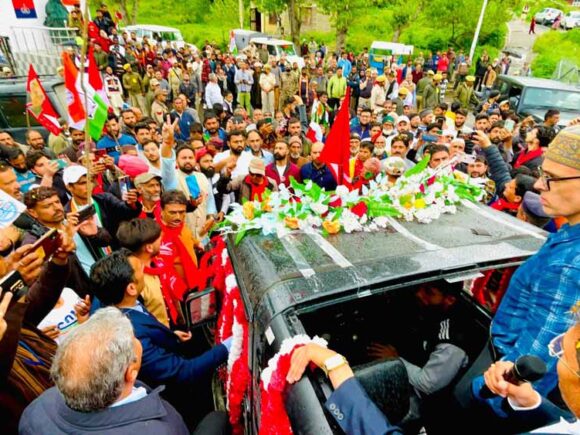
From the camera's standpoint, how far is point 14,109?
701 cm

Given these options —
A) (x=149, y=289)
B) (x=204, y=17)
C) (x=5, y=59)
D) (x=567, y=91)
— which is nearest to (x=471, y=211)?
(x=149, y=289)

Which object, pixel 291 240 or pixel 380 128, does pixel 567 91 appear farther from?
pixel 291 240

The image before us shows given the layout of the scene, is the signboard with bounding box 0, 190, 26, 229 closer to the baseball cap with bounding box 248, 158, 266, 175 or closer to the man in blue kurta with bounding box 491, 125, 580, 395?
the baseball cap with bounding box 248, 158, 266, 175

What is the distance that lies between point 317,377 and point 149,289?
67.4 inches

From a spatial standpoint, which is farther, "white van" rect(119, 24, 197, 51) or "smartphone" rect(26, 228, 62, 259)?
"white van" rect(119, 24, 197, 51)

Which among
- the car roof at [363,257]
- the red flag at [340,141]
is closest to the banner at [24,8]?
the red flag at [340,141]

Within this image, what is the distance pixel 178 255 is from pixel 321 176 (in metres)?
2.45

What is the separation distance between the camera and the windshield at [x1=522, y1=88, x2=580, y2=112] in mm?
10336

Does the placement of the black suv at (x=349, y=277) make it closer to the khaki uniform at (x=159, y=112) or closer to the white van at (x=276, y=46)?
the khaki uniform at (x=159, y=112)

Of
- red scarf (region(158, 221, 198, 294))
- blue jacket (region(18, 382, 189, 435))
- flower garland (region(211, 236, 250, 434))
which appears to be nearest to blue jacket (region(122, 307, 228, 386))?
flower garland (region(211, 236, 250, 434))

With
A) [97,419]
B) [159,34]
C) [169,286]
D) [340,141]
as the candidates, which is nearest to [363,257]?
[340,141]

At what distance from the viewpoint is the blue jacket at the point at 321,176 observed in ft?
16.9

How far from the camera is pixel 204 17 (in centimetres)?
4003

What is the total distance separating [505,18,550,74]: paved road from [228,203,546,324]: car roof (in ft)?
77.7
